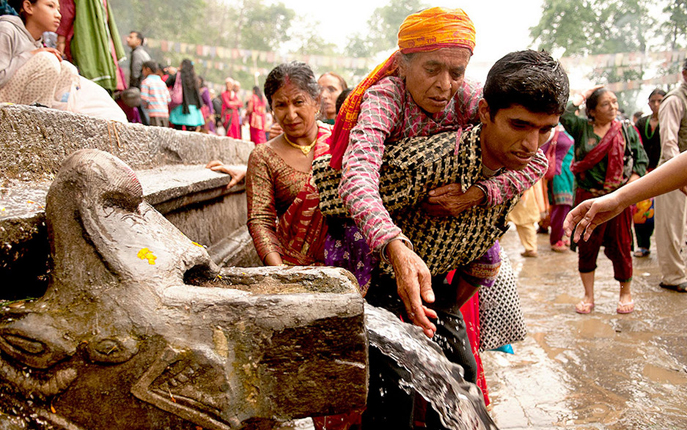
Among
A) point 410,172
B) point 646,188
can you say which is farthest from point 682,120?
point 410,172

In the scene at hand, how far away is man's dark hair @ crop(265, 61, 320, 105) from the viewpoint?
93.1 inches

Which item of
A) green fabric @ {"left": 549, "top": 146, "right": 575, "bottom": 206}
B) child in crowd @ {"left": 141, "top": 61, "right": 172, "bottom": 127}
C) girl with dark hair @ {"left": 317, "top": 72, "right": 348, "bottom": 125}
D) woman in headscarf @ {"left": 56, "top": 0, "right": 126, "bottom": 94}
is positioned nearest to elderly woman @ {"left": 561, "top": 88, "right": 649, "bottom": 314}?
green fabric @ {"left": 549, "top": 146, "right": 575, "bottom": 206}

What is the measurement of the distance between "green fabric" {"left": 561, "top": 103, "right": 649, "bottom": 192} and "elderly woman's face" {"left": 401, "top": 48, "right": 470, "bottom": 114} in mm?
3256

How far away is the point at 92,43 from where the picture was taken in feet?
14.0

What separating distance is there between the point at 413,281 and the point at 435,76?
72 cm

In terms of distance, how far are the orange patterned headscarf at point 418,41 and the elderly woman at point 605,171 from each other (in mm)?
2987

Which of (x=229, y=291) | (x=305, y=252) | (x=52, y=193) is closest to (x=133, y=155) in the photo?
(x=305, y=252)

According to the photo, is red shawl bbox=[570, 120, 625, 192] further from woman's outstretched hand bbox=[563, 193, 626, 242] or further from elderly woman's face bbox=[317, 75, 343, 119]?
woman's outstretched hand bbox=[563, 193, 626, 242]

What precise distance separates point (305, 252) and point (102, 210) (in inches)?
44.8

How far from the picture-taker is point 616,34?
86.4 ft

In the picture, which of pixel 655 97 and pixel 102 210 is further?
pixel 655 97

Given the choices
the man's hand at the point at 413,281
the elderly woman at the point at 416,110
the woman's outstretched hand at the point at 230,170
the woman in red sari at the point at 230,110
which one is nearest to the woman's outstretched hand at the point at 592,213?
the elderly woman at the point at 416,110

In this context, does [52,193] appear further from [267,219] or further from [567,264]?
[567,264]

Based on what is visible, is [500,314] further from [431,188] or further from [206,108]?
[206,108]
